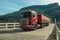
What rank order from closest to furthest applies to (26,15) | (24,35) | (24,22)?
(24,35)
(24,22)
(26,15)

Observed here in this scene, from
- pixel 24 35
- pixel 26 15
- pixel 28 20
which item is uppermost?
pixel 26 15

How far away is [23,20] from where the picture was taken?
82.6 ft

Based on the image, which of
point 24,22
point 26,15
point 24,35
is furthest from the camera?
point 26,15

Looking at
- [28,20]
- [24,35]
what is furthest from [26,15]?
[24,35]

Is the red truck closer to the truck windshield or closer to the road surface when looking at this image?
the truck windshield

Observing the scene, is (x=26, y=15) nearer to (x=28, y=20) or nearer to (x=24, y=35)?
(x=28, y=20)

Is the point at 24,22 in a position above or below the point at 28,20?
below

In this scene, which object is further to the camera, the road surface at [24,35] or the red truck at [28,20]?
the red truck at [28,20]

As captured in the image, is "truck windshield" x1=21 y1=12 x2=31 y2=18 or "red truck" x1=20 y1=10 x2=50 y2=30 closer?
"red truck" x1=20 y1=10 x2=50 y2=30

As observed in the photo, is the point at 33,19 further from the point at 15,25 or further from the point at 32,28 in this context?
the point at 15,25

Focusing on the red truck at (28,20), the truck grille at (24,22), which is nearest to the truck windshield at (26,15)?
the red truck at (28,20)

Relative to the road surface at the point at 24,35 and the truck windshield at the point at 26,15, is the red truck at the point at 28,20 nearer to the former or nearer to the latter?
the truck windshield at the point at 26,15

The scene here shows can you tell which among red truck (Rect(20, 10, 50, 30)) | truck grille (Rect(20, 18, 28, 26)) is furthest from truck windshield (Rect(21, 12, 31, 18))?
truck grille (Rect(20, 18, 28, 26))

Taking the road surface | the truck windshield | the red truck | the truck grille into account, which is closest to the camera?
the road surface
